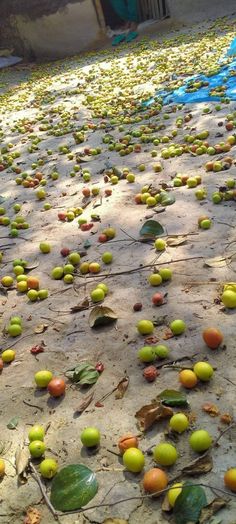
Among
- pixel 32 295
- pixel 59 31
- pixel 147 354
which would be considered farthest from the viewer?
pixel 59 31

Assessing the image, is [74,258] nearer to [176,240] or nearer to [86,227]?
[86,227]

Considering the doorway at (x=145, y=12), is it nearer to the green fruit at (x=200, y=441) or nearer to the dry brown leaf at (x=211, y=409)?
the dry brown leaf at (x=211, y=409)

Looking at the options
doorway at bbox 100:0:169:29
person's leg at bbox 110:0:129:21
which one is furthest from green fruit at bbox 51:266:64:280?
person's leg at bbox 110:0:129:21

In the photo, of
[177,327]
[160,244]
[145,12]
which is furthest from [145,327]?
[145,12]

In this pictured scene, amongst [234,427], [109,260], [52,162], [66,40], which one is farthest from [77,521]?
[66,40]

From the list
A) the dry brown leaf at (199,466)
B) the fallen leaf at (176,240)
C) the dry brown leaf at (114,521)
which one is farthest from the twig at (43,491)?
the fallen leaf at (176,240)

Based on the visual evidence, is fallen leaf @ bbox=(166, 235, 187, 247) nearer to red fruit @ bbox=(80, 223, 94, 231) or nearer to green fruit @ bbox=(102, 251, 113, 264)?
green fruit @ bbox=(102, 251, 113, 264)

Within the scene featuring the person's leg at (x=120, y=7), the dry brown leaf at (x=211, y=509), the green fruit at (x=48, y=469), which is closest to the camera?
the dry brown leaf at (x=211, y=509)
